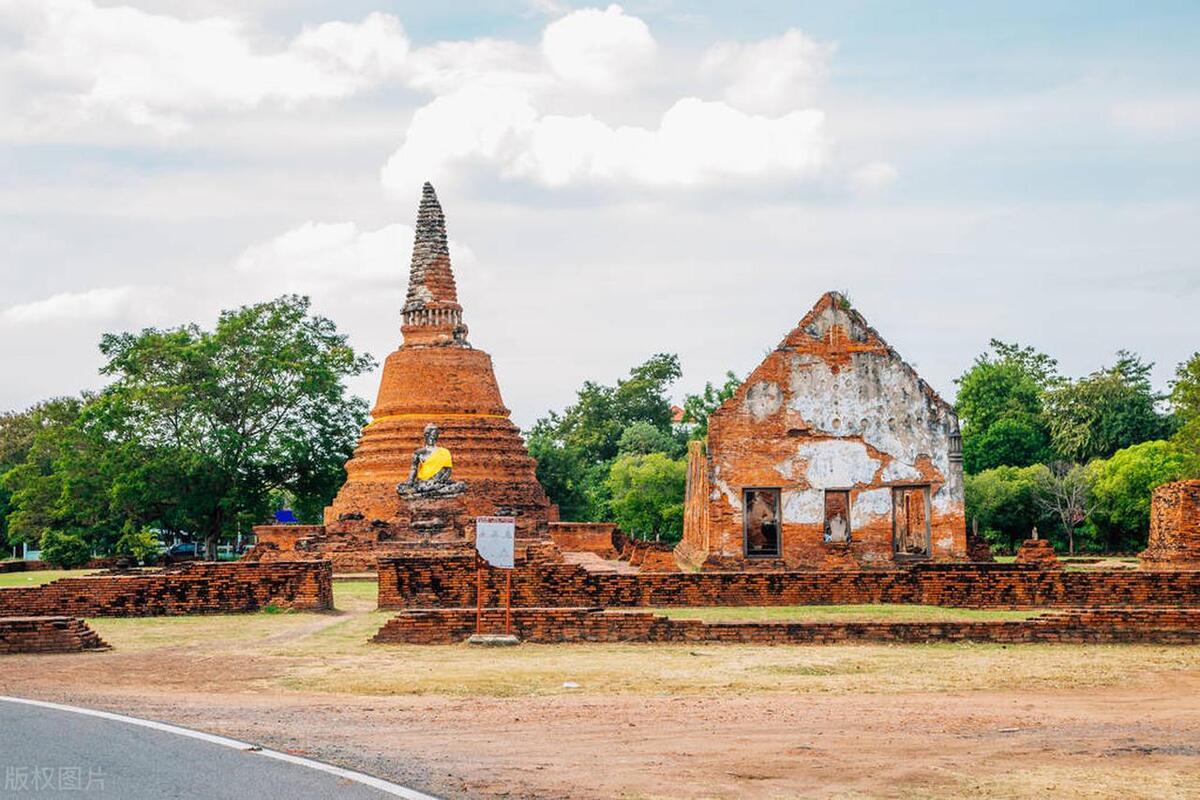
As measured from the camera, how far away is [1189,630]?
1560cm

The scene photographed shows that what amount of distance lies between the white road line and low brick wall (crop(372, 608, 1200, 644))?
5.37 m

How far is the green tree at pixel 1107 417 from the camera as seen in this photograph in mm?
54781

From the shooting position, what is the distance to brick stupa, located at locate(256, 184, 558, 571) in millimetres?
37000

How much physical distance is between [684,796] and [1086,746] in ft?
10.2

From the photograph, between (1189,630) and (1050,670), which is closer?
(1050,670)

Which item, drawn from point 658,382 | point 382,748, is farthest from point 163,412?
point 382,748

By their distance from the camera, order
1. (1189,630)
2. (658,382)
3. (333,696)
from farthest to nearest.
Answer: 1. (658,382)
2. (1189,630)
3. (333,696)

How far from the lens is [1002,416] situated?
59156mm

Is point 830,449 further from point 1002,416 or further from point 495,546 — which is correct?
point 1002,416

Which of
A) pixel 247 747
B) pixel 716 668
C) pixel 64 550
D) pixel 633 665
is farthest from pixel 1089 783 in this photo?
pixel 64 550

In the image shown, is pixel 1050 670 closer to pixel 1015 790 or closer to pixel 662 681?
pixel 662 681

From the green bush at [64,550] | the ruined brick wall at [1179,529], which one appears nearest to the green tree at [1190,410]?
the ruined brick wall at [1179,529]

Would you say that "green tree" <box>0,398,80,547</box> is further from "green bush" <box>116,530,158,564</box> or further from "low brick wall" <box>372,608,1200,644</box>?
"low brick wall" <box>372,608,1200,644</box>

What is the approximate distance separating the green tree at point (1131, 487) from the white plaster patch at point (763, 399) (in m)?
20.2
